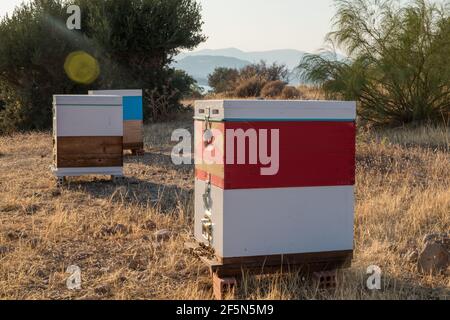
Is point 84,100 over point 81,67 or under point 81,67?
under

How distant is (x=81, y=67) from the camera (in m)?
18.1

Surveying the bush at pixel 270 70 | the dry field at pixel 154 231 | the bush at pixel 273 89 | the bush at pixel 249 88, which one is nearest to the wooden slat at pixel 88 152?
the dry field at pixel 154 231

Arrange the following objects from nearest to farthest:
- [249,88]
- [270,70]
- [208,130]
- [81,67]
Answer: [208,130]
[81,67]
[249,88]
[270,70]

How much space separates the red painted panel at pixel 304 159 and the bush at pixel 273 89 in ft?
57.2

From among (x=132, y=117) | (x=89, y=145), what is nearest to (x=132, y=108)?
(x=132, y=117)

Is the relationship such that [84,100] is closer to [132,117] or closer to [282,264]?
[132,117]

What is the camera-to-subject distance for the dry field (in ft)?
13.3

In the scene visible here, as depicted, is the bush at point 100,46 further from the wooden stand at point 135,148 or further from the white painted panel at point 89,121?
the white painted panel at point 89,121

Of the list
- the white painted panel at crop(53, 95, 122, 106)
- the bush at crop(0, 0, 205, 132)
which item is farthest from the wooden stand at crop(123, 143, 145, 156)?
the bush at crop(0, 0, 205, 132)

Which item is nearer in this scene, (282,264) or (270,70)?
(282,264)

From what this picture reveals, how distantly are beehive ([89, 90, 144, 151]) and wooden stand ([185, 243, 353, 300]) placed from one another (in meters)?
6.65

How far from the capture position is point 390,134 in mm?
12398

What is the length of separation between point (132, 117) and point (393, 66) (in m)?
5.65
